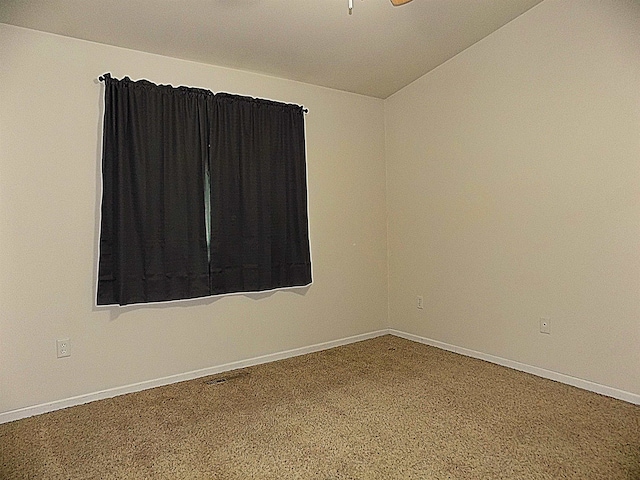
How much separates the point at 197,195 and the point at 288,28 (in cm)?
133

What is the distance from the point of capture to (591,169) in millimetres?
2867

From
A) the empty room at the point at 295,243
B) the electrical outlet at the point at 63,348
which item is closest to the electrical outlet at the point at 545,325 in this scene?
the empty room at the point at 295,243

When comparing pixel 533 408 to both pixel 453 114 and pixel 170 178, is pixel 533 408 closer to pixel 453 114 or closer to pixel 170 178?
pixel 453 114

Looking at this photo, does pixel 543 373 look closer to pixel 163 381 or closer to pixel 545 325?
pixel 545 325

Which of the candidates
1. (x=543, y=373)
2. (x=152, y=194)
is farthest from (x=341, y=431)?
(x=152, y=194)

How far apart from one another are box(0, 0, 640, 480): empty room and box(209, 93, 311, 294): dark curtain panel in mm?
19

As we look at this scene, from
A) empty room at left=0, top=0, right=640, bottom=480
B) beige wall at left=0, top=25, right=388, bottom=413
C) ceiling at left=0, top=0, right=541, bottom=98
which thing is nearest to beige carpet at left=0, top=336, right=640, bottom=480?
empty room at left=0, top=0, right=640, bottom=480

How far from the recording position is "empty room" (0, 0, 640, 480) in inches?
92.8

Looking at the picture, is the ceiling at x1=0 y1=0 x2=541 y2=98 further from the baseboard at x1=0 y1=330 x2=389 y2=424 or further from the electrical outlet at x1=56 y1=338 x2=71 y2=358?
the baseboard at x1=0 y1=330 x2=389 y2=424

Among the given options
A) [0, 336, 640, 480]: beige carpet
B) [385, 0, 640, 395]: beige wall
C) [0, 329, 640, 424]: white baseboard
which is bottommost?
[0, 336, 640, 480]: beige carpet

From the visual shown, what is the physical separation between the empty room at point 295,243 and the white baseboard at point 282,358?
0.05ft

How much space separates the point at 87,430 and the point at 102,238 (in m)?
1.17

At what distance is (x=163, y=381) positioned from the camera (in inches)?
125

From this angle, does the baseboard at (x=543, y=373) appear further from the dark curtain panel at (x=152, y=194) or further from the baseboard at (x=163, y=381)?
the dark curtain panel at (x=152, y=194)
